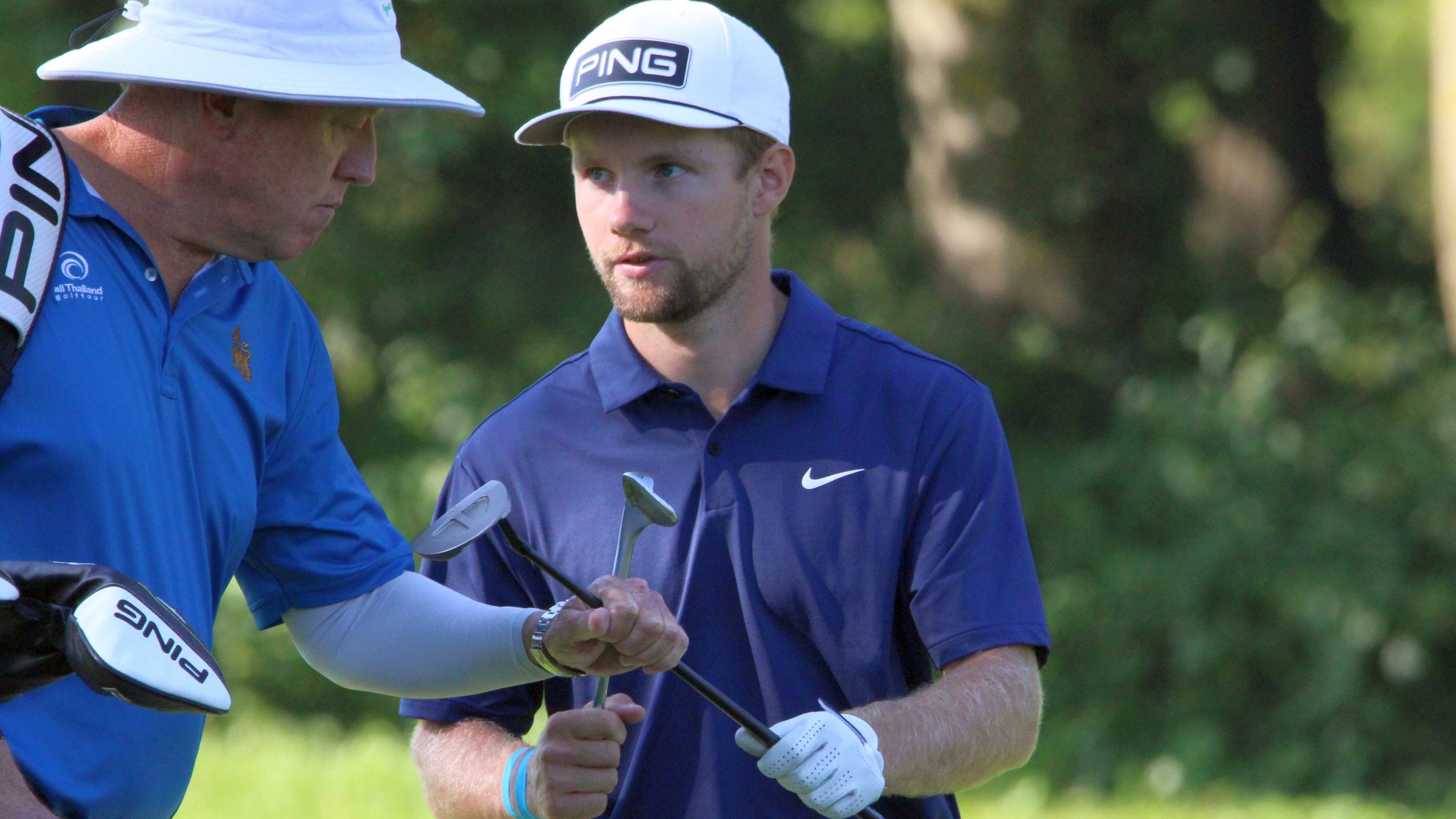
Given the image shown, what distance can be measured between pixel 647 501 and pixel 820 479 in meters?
0.49

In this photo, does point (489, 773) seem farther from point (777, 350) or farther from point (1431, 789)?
point (1431, 789)

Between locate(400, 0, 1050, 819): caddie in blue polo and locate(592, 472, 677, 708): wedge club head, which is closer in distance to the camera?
locate(592, 472, 677, 708): wedge club head

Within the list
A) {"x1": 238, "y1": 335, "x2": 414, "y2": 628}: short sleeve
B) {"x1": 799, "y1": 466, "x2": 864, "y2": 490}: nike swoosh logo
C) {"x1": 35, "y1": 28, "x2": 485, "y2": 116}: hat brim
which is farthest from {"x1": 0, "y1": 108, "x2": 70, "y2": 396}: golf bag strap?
{"x1": 799, "y1": 466, "x2": 864, "y2": 490}: nike swoosh logo

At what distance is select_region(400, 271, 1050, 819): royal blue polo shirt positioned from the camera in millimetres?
3305

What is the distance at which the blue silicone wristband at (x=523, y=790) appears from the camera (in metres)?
3.19

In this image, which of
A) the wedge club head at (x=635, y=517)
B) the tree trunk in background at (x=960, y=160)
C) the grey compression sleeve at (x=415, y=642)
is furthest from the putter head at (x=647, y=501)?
the tree trunk in background at (x=960, y=160)

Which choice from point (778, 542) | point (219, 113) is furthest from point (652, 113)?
point (219, 113)

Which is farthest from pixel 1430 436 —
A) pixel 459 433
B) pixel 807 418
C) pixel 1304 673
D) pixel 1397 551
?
pixel 807 418

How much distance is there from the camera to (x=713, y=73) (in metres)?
3.53

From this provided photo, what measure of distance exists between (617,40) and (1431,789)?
703 centimetres

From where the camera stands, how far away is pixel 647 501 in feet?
9.84

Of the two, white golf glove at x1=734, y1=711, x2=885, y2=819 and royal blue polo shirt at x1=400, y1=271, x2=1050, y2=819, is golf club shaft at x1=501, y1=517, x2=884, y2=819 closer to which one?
white golf glove at x1=734, y1=711, x2=885, y2=819

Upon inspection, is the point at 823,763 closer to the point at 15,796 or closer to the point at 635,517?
the point at 635,517

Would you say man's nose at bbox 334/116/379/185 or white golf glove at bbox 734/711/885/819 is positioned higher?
man's nose at bbox 334/116/379/185
